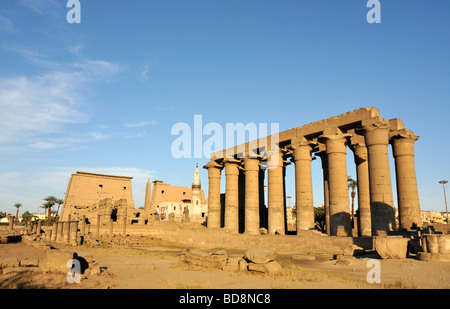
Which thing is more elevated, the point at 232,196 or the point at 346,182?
the point at 346,182

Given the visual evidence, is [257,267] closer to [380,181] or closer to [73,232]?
[380,181]

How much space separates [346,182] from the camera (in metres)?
21.3

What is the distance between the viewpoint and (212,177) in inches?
1292

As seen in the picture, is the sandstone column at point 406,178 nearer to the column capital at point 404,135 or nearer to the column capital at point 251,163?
the column capital at point 404,135

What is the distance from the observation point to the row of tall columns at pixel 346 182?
62.8 feet

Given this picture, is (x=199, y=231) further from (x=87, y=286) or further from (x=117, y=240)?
(x=87, y=286)

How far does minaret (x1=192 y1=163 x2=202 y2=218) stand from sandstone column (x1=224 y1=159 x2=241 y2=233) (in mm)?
41201

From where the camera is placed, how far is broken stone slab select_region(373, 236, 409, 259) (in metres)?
13.5

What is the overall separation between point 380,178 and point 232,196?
1387 cm

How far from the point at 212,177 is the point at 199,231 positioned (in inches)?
231

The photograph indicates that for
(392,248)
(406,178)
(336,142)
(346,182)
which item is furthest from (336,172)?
(392,248)

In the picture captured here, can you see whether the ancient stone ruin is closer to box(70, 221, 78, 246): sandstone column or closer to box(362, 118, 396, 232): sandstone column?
box(362, 118, 396, 232): sandstone column

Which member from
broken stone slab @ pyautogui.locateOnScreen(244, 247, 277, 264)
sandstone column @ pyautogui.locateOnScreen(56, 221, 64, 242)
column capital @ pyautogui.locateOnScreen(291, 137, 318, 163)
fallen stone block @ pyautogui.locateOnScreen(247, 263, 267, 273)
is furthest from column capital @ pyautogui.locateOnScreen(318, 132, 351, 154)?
sandstone column @ pyautogui.locateOnScreen(56, 221, 64, 242)
